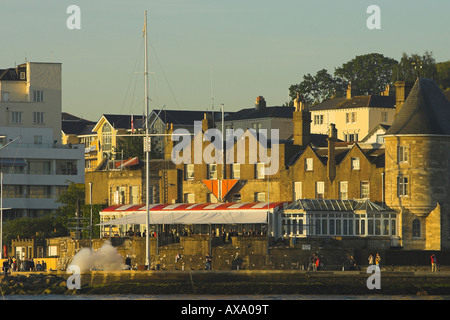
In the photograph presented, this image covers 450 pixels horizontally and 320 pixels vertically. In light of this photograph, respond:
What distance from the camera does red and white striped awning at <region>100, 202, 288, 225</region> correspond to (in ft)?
292

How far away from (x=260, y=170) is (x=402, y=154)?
593 inches

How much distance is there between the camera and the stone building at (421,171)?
83938 millimetres

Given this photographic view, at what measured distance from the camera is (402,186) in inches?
3351

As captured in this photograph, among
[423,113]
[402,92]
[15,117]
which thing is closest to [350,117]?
[15,117]

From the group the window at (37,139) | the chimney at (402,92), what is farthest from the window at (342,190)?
the window at (37,139)

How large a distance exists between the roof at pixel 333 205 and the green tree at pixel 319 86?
3043 inches

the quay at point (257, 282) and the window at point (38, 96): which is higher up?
the window at point (38, 96)

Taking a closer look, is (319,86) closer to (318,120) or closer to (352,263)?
(318,120)

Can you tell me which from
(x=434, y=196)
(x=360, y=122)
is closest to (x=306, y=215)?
(x=434, y=196)

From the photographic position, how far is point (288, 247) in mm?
82312

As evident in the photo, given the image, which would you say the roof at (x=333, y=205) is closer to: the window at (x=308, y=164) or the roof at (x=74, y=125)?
the window at (x=308, y=164)

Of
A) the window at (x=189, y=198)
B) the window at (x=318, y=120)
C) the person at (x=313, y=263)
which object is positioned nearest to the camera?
the person at (x=313, y=263)
